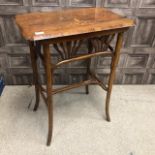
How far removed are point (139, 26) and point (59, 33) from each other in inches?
40.1

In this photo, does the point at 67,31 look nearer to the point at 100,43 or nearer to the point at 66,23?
the point at 66,23

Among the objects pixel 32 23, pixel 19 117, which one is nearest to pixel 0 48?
pixel 19 117

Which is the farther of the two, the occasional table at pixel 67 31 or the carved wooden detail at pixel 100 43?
the carved wooden detail at pixel 100 43

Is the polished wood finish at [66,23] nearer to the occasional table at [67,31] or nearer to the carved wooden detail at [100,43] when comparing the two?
the occasional table at [67,31]

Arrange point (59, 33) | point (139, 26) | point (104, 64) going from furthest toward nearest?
point (104, 64), point (139, 26), point (59, 33)

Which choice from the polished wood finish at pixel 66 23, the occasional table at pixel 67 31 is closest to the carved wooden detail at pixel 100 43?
the occasional table at pixel 67 31

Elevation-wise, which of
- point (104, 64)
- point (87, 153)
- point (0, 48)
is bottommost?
point (87, 153)

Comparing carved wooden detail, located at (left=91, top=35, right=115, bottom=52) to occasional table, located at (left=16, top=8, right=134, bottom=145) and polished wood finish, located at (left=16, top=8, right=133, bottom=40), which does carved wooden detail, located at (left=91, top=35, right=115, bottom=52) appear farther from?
polished wood finish, located at (left=16, top=8, right=133, bottom=40)

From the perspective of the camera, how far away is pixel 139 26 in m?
1.64

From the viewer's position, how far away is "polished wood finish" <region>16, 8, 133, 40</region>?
92 centimetres

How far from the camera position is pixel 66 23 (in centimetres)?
105

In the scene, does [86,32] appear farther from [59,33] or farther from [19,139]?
[19,139]

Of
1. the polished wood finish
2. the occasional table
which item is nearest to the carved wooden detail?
the occasional table

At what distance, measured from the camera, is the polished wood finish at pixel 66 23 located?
92 cm
